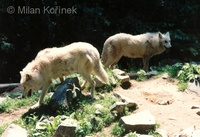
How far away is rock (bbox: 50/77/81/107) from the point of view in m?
7.30

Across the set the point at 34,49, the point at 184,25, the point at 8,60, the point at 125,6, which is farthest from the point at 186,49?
the point at 8,60

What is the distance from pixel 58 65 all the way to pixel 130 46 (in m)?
3.88

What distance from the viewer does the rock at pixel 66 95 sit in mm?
7301

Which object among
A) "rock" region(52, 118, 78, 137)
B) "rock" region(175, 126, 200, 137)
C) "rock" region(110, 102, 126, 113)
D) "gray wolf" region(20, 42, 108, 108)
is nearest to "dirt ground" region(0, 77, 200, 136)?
"rock" region(175, 126, 200, 137)

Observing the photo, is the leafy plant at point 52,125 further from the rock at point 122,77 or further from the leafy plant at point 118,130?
the rock at point 122,77

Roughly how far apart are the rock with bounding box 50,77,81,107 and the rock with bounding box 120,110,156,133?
1521 mm

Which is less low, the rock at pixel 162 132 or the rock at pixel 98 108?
the rock at pixel 98 108

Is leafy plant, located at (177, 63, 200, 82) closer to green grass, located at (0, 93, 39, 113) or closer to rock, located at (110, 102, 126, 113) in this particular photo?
rock, located at (110, 102, 126, 113)

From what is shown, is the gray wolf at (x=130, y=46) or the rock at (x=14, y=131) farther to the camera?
the gray wolf at (x=130, y=46)

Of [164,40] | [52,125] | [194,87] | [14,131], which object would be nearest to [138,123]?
[52,125]

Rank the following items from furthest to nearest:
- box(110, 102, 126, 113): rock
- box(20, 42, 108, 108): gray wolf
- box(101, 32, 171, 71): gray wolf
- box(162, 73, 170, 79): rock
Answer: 1. box(101, 32, 171, 71): gray wolf
2. box(162, 73, 170, 79): rock
3. box(20, 42, 108, 108): gray wolf
4. box(110, 102, 126, 113): rock

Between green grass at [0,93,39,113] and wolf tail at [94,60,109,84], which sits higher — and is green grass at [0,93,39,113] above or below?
below

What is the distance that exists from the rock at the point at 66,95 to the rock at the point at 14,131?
41.3 inches

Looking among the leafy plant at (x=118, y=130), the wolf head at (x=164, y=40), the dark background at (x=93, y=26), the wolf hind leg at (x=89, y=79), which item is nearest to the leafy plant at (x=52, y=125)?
the leafy plant at (x=118, y=130)
